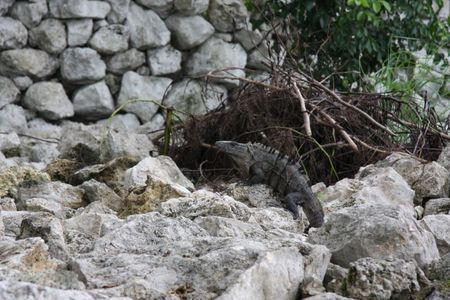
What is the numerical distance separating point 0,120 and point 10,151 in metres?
1.97

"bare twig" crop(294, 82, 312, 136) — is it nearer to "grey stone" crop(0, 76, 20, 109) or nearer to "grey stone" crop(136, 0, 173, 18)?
"grey stone" crop(0, 76, 20, 109)

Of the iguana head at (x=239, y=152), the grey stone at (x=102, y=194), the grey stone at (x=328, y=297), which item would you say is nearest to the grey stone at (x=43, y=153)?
the iguana head at (x=239, y=152)

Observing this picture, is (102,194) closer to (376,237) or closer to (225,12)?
(376,237)

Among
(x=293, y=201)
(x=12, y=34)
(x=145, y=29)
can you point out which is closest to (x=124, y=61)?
(x=145, y=29)

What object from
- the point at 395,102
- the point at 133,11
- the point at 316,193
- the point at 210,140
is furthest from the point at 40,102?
the point at 316,193

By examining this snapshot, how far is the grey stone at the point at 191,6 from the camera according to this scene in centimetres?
1004

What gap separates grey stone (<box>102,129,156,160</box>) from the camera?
6.01 meters

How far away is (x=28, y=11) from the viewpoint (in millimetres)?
9367

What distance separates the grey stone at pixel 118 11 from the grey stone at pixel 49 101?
0.89 metres

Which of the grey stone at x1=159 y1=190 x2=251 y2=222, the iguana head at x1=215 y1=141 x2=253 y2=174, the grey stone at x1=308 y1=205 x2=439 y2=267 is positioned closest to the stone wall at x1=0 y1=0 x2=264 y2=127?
the iguana head at x1=215 y1=141 x2=253 y2=174

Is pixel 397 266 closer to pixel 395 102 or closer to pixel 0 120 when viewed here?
pixel 395 102

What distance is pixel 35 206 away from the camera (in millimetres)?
4352

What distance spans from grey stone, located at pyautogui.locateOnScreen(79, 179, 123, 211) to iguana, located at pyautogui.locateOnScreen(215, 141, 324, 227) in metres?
0.87

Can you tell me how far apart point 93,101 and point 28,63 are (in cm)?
72
